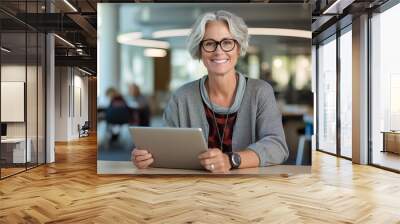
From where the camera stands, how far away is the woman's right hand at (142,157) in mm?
1271

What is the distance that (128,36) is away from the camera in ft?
9.32

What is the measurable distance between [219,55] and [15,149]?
578cm

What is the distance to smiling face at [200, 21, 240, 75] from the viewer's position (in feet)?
4.40

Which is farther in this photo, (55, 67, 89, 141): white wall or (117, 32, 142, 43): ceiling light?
(55, 67, 89, 141): white wall

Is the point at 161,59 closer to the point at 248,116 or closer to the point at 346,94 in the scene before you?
the point at 248,116

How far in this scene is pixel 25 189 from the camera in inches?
201

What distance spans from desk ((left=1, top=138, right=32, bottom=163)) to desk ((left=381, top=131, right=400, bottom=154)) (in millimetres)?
5846

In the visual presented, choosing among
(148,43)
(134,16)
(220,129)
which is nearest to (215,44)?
(220,129)

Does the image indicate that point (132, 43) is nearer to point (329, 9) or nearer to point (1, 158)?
point (1, 158)

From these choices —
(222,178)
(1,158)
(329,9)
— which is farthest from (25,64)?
(329,9)

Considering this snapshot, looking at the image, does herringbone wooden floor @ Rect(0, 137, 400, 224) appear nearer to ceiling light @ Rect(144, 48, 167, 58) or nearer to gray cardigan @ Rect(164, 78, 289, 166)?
ceiling light @ Rect(144, 48, 167, 58)

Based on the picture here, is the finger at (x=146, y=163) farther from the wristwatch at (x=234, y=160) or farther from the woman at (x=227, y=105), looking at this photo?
the wristwatch at (x=234, y=160)

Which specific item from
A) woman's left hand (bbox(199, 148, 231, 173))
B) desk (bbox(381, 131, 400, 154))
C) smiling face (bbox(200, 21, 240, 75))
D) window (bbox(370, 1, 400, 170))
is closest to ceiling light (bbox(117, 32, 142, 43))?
smiling face (bbox(200, 21, 240, 75))

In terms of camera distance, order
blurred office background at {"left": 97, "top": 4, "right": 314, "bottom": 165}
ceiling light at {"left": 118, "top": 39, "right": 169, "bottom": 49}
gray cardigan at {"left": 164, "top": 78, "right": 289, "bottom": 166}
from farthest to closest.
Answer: ceiling light at {"left": 118, "top": 39, "right": 169, "bottom": 49}
blurred office background at {"left": 97, "top": 4, "right": 314, "bottom": 165}
gray cardigan at {"left": 164, "top": 78, "right": 289, "bottom": 166}
